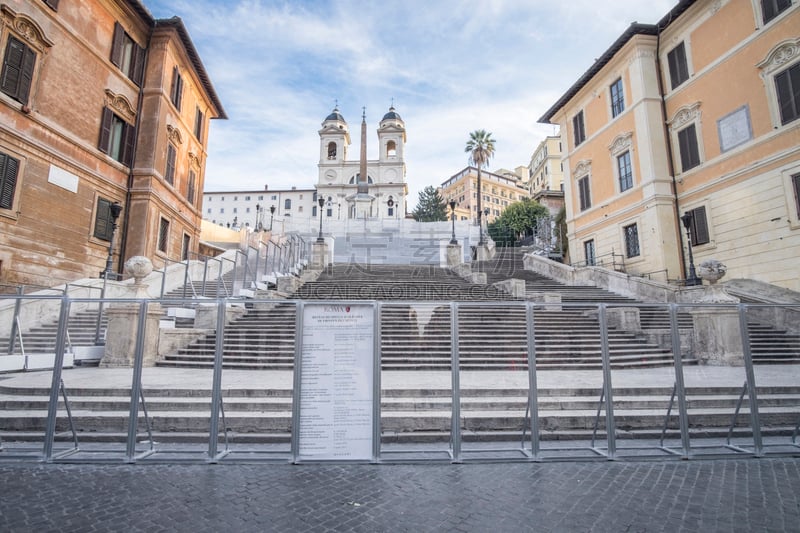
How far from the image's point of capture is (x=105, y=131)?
63.3 feet

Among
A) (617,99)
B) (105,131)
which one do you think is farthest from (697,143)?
(105,131)

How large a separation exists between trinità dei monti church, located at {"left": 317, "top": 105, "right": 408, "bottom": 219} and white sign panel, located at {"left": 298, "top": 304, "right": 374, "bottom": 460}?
241ft

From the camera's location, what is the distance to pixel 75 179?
17.2 m

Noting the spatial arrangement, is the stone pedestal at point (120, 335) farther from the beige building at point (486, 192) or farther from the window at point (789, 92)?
the beige building at point (486, 192)

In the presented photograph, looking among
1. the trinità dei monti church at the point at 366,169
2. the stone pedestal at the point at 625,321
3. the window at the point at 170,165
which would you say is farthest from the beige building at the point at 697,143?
the trinità dei monti church at the point at 366,169

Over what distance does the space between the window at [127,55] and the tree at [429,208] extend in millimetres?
55082

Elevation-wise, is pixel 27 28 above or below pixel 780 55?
above

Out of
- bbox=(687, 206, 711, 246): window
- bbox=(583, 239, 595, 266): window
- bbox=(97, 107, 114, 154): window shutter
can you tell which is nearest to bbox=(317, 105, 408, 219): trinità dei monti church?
bbox=(583, 239, 595, 266): window

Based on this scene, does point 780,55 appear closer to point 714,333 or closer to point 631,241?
point 631,241

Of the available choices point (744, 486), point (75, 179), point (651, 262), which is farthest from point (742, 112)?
point (75, 179)

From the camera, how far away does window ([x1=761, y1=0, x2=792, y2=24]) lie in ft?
52.2

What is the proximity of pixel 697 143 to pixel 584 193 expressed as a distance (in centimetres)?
770

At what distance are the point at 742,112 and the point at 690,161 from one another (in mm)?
2965

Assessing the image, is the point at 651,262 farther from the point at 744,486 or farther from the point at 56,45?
the point at 56,45
